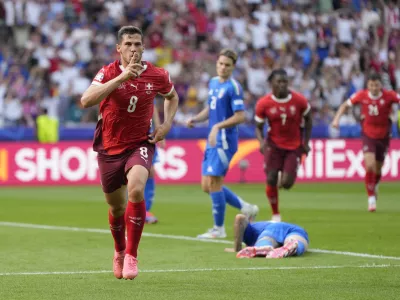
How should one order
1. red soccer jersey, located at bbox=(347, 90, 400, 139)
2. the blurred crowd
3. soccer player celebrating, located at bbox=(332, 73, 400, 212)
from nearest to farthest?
soccer player celebrating, located at bbox=(332, 73, 400, 212) → red soccer jersey, located at bbox=(347, 90, 400, 139) → the blurred crowd

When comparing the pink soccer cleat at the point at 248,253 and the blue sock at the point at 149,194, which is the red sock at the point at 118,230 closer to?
the pink soccer cleat at the point at 248,253

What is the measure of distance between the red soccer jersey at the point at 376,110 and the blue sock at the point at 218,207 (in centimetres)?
544

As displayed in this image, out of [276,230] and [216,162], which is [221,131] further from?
[276,230]

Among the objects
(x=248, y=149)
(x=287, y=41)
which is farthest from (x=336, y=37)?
(x=248, y=149)

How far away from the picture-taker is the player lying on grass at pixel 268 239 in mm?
10758

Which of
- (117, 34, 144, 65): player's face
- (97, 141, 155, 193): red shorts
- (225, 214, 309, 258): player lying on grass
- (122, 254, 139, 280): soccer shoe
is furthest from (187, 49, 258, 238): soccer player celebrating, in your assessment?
(122, 254, 139, 280): soccer shoe

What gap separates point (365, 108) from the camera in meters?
18.7

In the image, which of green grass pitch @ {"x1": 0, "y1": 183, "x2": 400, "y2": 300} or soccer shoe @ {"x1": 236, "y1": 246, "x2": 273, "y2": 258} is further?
soccer shoe @ {"x1": 236, "y1": 246, "x2": 273, "y2": 258}

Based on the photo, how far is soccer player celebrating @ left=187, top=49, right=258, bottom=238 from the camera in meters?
13.6

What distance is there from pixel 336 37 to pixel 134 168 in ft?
80.2

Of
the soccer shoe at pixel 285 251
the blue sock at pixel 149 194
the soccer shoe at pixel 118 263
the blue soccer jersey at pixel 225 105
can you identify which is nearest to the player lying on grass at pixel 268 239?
the soccer shoe at pixel 285 251

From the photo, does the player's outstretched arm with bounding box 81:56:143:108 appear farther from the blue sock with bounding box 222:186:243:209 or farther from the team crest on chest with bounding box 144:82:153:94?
the blue sock with bounding box 222:186:243:209

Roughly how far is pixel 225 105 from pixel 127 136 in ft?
15.5

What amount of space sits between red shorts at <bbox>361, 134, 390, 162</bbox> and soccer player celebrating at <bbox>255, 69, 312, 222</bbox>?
335 centimetres
